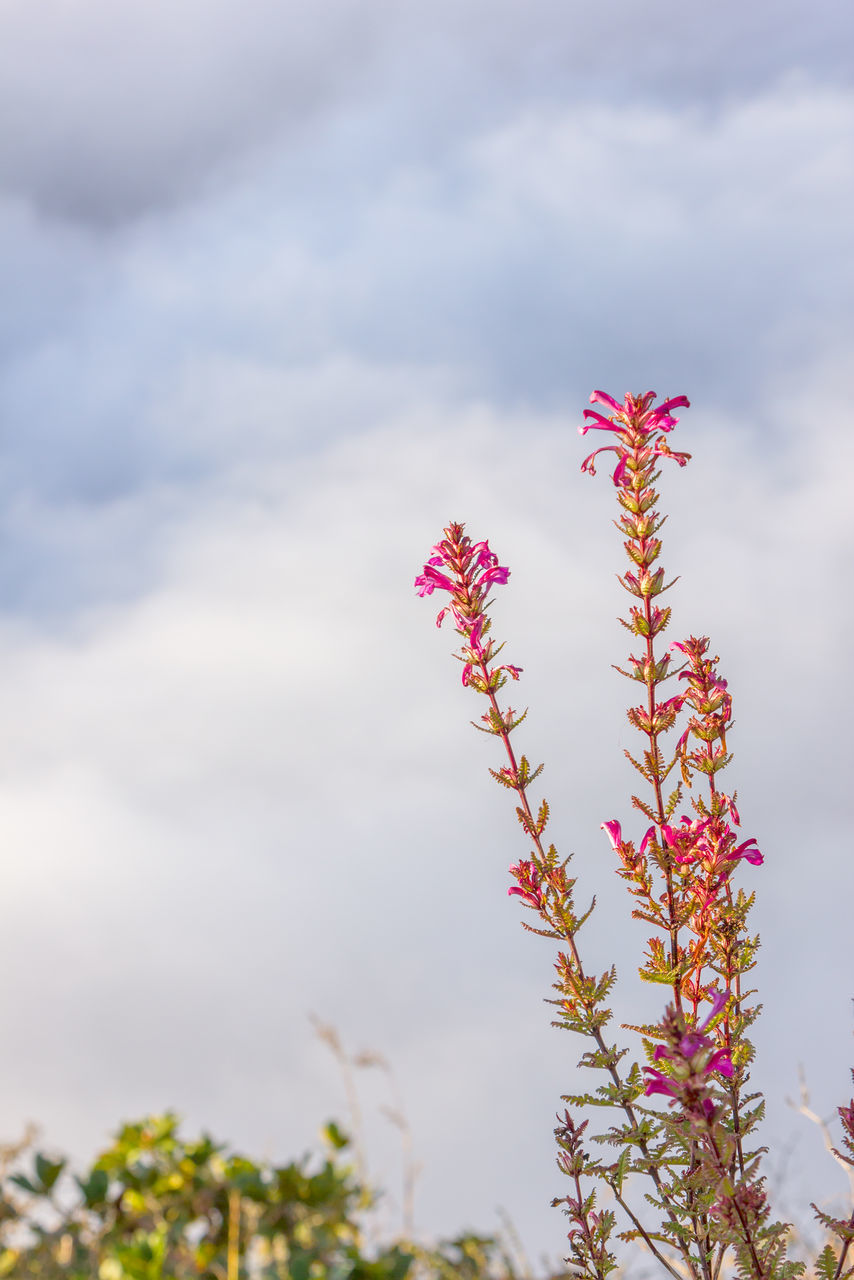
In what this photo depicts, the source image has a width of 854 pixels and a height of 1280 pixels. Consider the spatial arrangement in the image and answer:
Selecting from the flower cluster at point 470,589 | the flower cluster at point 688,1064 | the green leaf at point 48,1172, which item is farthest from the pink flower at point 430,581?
the green leaf at point 48,1172

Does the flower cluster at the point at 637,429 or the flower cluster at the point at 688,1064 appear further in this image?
the flower cluster at the point at 637,429

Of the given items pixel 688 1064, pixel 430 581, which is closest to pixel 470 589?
pixel 430 581

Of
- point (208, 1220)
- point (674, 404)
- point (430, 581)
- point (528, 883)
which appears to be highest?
Answer: point (674, 404)

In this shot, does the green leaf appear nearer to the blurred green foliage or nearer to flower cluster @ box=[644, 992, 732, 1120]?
the blurred green foliage

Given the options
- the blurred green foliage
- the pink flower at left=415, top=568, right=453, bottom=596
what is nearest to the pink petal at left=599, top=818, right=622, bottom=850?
the pink flower at left=415, top=568, right=453, bottom=596

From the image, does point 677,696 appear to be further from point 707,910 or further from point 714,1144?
point 714,1144

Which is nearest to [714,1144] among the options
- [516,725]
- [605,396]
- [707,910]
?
[707,910]

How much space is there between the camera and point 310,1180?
108 inches

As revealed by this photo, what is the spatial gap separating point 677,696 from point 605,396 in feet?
5.15

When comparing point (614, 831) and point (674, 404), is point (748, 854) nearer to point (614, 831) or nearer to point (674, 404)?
A: point (614, 831)

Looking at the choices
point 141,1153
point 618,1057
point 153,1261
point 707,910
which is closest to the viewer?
point 153,1261

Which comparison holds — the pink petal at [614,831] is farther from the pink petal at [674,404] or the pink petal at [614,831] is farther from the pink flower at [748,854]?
the pink petal at [674,404]

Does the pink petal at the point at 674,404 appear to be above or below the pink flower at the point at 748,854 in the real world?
above

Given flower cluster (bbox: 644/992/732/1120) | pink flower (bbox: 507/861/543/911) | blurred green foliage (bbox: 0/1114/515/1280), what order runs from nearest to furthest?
blurred green foliage (bbox: 0/1114/515/1280)
flower cluster (bbox: 644/992/732/1120)
pink flower (bbox: 507/861/543/911)
